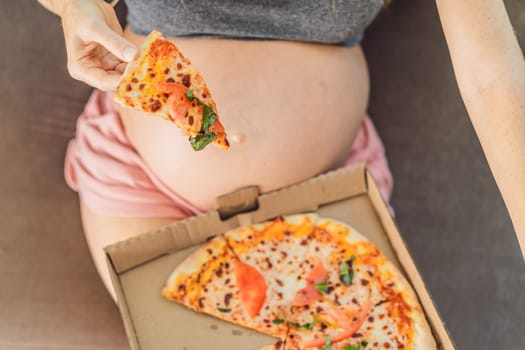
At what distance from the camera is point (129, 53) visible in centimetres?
77

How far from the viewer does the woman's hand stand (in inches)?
31.0

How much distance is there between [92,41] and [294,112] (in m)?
0.38

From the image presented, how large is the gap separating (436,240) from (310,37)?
567mm

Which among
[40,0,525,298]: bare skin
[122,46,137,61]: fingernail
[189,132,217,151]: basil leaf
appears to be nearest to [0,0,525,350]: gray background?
[40,0,525,298]: bare skin

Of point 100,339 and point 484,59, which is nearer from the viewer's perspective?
point 484,59

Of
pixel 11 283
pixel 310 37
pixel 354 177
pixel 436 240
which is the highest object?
pixel 310 37

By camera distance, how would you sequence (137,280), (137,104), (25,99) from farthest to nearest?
(25,99) → (137,280) → (137,104)

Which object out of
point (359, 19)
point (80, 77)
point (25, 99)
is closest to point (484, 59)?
A: point (359, 19)

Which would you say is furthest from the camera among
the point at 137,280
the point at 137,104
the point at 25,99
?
the point at 25,99

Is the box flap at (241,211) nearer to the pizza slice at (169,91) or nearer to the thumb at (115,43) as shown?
the pizza slice at (169,91)

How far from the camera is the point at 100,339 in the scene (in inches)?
43.8

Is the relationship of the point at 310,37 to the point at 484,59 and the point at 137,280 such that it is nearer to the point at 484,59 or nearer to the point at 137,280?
the point at 484,59

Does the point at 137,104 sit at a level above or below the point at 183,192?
above

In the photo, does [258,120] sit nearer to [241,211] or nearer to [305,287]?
[241,211]
